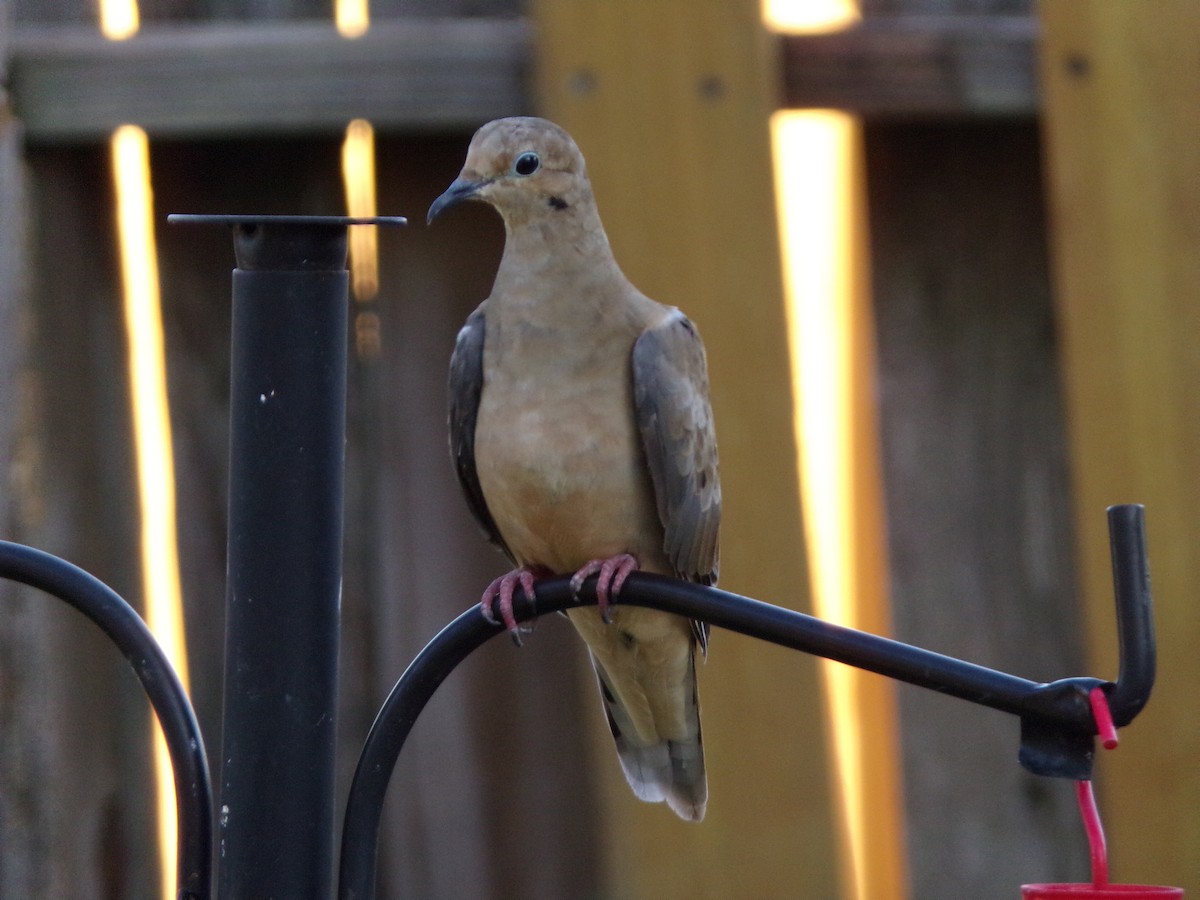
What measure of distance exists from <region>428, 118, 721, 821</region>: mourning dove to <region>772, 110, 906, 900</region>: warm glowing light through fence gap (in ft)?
0.98

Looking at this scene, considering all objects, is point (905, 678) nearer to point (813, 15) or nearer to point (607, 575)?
point (607, 575)

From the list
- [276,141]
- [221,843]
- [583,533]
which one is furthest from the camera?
[276,141]

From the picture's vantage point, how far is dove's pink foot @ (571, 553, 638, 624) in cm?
236

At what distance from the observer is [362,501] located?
10.2 ft

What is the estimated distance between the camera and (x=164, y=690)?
1.77m

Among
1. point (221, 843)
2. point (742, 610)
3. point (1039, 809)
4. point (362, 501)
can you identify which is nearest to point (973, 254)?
point (1039, 809)

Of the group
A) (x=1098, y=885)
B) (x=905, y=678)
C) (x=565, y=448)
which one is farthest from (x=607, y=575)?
(x=1098, y=885)

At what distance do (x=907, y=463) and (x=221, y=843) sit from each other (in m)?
1.78

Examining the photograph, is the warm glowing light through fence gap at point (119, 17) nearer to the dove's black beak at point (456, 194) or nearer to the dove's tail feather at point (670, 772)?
the dove's black beak at point (456, 194)

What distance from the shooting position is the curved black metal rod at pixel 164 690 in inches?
67.6

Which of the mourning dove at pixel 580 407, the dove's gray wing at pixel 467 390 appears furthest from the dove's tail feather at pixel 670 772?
the dove's gray wing at pixel 467 390

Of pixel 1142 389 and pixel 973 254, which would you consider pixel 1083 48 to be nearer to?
pixel 973 254

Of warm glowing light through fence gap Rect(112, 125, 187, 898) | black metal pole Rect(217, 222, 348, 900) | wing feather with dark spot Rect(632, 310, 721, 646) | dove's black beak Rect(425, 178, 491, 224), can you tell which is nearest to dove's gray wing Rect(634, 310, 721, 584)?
wing feather with dark spot Rect(632, 310, 721, 646)

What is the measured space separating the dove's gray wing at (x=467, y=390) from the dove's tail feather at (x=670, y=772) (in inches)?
21.1
